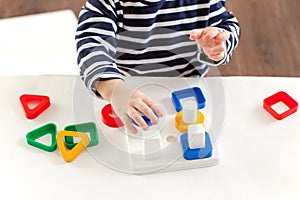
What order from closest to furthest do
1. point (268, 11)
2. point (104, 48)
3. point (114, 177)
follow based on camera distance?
point (114, 177) < point (104, 48) < point (268, 11)

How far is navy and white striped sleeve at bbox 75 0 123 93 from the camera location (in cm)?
74

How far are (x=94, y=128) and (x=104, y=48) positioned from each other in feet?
0.40

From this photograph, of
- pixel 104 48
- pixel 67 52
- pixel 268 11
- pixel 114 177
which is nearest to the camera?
pixel 114 177

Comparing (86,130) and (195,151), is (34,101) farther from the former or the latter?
(195,151)

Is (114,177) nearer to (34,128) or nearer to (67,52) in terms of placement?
(34,128)

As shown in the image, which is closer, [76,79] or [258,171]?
[258,171]

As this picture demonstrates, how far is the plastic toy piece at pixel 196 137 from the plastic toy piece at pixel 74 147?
0.13 metres

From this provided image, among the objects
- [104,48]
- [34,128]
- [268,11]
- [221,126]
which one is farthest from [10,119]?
[268,11]

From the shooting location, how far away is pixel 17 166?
674 millimetres

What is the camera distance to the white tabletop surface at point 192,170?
639 mm

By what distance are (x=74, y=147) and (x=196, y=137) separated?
15 cm

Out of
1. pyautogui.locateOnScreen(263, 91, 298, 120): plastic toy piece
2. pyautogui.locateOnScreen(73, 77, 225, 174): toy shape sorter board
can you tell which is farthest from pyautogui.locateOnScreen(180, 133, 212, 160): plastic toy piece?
pyautogui.locateOnScreen(263, 91, 298, 120): plastic toy piece

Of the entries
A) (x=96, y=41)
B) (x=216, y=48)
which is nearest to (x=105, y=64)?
(x=96, y=41)

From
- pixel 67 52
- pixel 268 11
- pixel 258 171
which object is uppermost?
pixel 258 171
